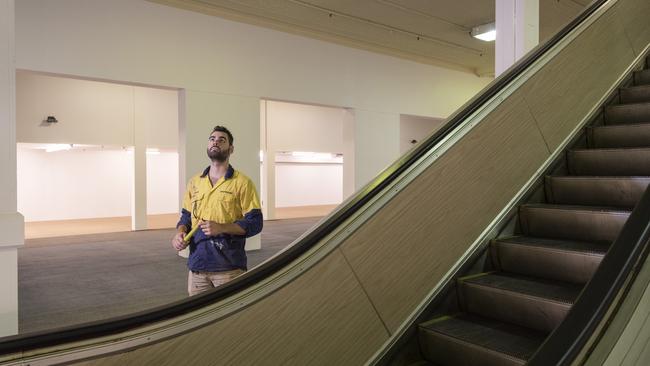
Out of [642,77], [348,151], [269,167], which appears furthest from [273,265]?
[269,167]

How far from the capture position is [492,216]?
11.2ft

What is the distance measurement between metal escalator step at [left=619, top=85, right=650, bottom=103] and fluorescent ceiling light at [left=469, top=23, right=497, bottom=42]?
639 centimetres

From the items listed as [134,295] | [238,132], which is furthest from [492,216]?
[238,132]

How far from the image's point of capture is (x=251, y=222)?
3131 mm

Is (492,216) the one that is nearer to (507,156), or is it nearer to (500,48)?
(507,156)

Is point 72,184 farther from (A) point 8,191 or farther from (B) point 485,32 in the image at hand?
(B) point 485,32

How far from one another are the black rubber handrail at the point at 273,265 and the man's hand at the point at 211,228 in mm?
665

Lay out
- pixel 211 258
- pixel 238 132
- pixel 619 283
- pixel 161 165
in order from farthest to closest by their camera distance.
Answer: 1. pixel 161 165
2. pixel 238 132
3. pixel 211 258
4. pixel 619 283

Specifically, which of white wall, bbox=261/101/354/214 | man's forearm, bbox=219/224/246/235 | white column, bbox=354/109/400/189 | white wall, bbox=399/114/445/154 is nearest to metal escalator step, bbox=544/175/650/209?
man's forearm, bbox=219/224/246/235

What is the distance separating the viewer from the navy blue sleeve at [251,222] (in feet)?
10.2

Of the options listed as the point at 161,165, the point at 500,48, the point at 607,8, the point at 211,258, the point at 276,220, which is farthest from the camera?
the point at 161,165

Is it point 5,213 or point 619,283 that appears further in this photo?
point 5,213

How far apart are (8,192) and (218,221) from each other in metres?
1.94

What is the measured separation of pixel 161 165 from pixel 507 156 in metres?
17.4
